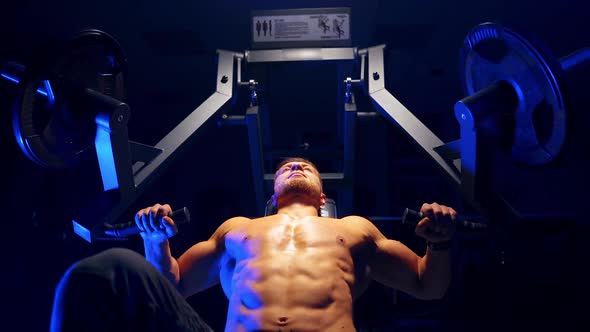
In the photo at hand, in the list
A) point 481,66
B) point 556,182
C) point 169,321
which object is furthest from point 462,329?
point 169,321

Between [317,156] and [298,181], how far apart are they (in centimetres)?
53

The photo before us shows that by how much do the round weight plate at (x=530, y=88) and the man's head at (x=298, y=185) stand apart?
3.29 feet

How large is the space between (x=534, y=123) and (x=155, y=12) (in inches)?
99.5

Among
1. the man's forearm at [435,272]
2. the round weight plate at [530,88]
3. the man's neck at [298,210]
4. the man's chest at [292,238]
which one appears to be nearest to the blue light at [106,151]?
the man's chest at [292,238]

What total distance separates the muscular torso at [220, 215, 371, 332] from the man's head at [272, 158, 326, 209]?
234 millimetres

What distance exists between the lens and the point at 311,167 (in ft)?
9.49

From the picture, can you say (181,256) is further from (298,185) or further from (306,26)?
(306,26)

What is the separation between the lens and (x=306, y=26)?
3088mm

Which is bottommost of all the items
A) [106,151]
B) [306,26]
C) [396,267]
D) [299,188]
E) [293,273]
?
[396,267]

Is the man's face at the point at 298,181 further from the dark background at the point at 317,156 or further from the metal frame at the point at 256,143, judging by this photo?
the dark background at the point at 317,156

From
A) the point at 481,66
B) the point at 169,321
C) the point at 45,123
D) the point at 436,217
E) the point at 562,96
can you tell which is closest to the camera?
the point at 169,321

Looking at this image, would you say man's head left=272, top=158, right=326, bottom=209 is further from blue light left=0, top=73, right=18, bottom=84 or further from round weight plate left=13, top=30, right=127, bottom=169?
blue light left=0, top=73, right=18, bottom=84

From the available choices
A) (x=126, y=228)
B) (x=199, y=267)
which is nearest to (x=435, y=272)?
(x=199, y=267)

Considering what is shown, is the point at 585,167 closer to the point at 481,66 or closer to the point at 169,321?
the point at 481,66
